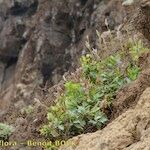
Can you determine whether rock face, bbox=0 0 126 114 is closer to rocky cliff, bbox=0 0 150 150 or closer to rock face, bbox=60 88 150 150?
rocky cliff, bbox=0 0 150 150

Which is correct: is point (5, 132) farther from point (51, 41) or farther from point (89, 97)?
point (51, 41)

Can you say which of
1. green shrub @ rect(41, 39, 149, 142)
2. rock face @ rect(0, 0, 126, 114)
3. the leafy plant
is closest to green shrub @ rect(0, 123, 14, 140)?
green shrub @ rect(41, 39, 149, 142)

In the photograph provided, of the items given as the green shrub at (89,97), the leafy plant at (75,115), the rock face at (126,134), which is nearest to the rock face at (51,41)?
the green shrub at (89,97)

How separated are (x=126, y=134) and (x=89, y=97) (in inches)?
60.3

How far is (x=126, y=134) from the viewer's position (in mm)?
4324

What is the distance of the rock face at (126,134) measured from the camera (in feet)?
13.7

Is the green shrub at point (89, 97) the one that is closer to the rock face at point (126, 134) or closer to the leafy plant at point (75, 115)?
the leafy plant at point (75, 115)

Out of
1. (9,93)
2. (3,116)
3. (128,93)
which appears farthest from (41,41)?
(128,93)

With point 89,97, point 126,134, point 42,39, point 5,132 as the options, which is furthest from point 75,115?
point 42,39

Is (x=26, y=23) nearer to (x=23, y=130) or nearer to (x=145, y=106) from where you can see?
(x=23, y=130)

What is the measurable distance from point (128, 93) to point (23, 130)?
2.02 metres

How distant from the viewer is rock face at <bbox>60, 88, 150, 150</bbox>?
→ 4184 mm

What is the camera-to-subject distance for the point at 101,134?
4.64 metres

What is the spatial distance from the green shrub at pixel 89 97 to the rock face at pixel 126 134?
2.39 ft
